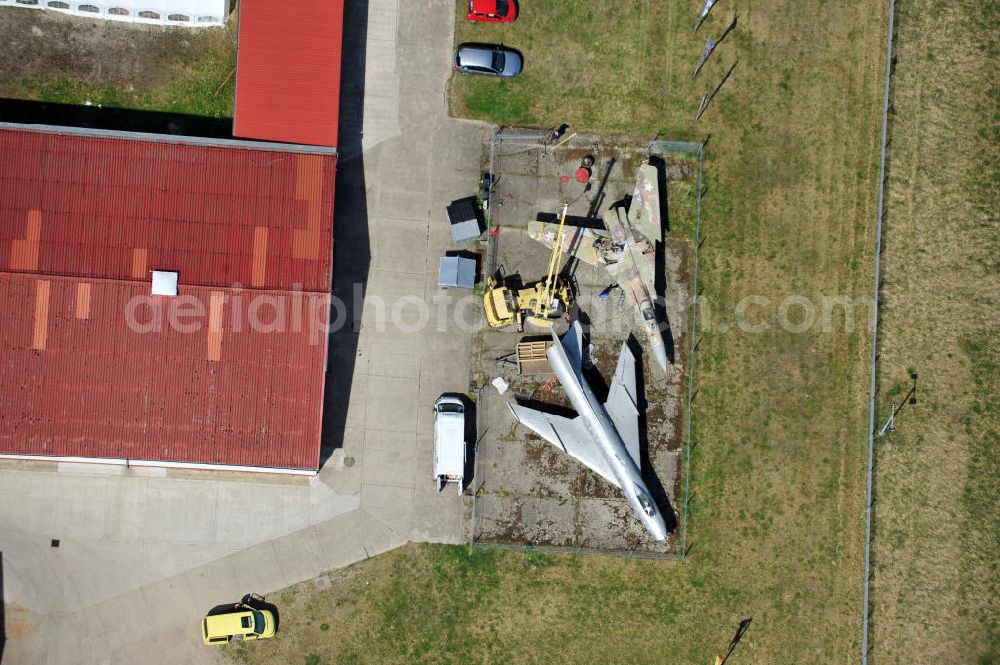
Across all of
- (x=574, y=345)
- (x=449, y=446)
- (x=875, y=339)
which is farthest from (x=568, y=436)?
(x=875, y=339)

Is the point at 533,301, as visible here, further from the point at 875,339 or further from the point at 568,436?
the point at 875,339

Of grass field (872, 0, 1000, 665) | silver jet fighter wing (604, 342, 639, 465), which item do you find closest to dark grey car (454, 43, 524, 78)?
silver jet fighter wing (604, 342, 639, 465)

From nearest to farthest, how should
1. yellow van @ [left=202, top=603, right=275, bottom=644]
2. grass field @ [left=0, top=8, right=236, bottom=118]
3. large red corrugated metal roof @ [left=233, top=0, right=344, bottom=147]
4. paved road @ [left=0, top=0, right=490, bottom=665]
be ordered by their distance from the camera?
large red corrugated metal roof @ [left=233, top=0, right=344, bottom=147], yellow van @ [left=202, top=603, right=275, bottom=644], paved road @ [left=0, top=0, right=490, bottom=665], grass field @ [left=0, top=8, right=236, bottom=118]

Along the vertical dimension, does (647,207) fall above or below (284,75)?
below

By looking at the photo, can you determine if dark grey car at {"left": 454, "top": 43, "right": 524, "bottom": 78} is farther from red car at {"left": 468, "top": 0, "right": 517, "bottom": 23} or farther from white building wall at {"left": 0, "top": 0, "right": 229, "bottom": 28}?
white building wall at {"left": 0, "top": 0, "right": 229, "bottom": 28}

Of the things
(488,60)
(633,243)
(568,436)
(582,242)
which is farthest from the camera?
(582,242)
